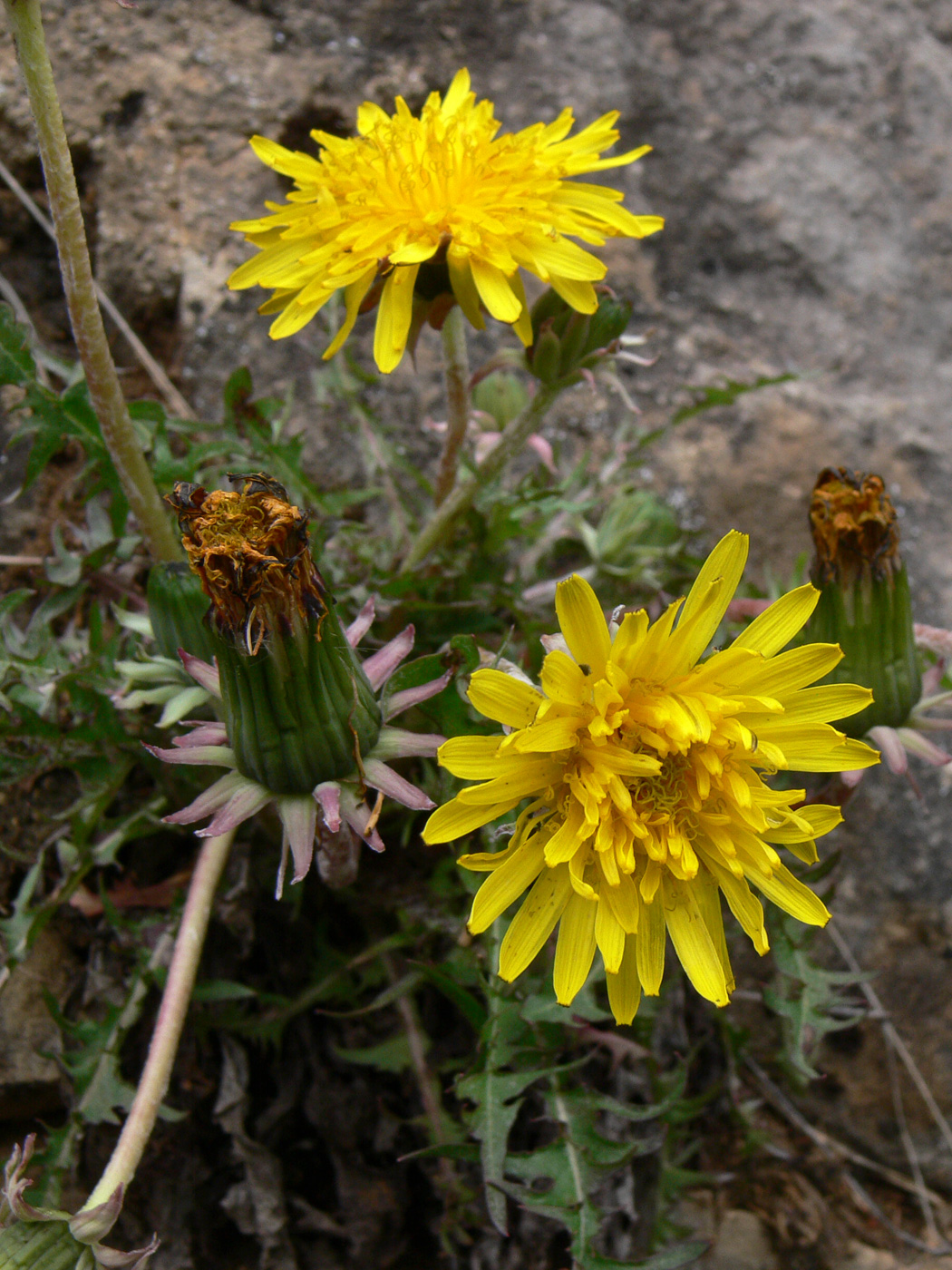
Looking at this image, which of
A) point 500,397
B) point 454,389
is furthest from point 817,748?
point 500,397

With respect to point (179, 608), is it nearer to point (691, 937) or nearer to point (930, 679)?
point (691, 937)

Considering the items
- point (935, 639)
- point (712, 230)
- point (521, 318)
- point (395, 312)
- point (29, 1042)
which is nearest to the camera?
point (395, 312)

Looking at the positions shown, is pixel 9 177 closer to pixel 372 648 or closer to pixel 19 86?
pixel 19 86

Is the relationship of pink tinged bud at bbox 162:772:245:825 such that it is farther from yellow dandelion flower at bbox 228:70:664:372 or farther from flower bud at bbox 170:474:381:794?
yellow dandelion flower at bbox 228:70:664:372

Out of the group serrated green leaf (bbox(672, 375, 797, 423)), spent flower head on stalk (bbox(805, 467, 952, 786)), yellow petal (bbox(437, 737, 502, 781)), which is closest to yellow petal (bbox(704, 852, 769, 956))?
yellow petal (bbox(437, 737, 502, 781))

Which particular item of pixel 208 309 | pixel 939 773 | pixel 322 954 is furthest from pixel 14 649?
pixel 939 773

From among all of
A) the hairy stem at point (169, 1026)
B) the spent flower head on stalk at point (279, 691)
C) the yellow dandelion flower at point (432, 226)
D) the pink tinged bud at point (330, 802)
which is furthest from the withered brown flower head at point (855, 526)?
the hairy stem at point (169, 1026)
